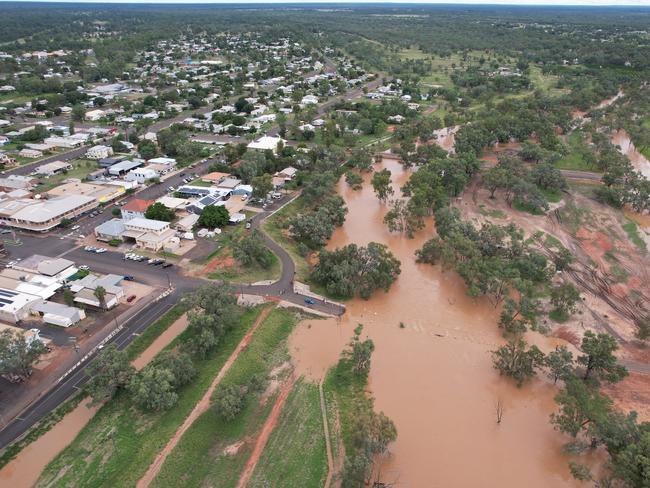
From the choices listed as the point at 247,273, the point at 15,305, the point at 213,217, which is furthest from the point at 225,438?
the point at 213,217

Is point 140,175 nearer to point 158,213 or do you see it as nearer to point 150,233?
point 158,213

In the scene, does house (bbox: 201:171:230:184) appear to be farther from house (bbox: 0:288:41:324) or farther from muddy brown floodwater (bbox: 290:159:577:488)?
muddy brown floodwater (bbox: 290:159:577:488)

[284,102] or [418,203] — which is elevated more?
[418,203]

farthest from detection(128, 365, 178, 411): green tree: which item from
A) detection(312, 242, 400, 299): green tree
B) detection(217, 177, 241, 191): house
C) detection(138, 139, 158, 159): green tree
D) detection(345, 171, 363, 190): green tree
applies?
detection(138, 139, 158, 159): green tree

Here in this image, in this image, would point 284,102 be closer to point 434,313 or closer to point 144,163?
point 144,163

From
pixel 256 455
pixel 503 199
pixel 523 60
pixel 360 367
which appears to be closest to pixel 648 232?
pixel 503 199
